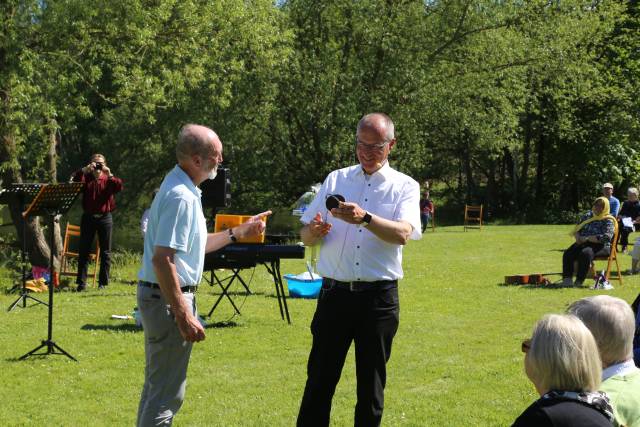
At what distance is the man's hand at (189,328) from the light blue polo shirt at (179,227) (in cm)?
23

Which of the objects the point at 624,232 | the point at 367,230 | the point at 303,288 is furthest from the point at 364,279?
the point at 624,232

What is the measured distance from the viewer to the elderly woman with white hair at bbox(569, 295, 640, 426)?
10.4 ft

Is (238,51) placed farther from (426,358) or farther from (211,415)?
(211,415)

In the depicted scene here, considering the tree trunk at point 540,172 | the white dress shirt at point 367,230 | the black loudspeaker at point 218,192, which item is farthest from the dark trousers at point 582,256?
the tree trunk at point 540,172

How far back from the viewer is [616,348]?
321cm

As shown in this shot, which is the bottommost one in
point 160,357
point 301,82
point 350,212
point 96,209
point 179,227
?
point 160,357

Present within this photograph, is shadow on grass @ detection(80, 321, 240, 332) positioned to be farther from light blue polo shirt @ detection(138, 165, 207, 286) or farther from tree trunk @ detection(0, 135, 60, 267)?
tree trunk @ detection(0, 135, 60, 267)

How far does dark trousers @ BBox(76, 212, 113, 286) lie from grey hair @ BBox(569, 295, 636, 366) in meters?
10.2

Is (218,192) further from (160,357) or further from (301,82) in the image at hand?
(301,82)

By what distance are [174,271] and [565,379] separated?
6.39 feet

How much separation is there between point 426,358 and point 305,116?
1843cm

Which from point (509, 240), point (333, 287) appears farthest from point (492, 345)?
point (509, 240)

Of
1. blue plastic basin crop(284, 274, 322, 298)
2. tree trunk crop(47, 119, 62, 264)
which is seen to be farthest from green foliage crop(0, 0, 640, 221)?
blue plastic basin crop(284, 274, 322, 298)

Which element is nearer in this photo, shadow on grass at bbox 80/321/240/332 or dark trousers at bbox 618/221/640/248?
shadow on grass at bbox 80/321/240/332
